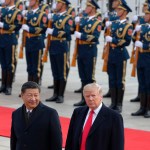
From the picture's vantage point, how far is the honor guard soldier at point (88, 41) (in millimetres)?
13203

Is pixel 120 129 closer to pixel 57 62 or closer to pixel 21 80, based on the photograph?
pixel 57 62

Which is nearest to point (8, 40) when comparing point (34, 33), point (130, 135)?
point (34, 33)

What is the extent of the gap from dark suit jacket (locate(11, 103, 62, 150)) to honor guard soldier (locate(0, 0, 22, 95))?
740cm

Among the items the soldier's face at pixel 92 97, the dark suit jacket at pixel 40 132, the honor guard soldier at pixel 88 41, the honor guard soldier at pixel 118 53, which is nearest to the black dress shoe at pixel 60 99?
the honor guard soldier at pixel 88 41

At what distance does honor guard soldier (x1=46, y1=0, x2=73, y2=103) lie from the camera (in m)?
13.6

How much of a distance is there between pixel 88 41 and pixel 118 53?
2.39ft

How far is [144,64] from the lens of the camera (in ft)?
40.8

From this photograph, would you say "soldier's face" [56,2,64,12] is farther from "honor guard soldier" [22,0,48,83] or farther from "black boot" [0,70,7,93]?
"black boot" [0,70,7,93]

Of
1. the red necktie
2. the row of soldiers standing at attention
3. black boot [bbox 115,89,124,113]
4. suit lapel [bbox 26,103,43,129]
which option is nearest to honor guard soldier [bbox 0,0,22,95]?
the row of soldiers standing at attention

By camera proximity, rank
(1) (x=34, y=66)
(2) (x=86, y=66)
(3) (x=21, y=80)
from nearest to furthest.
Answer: (2) (x=86, y=66)
(1) (x=34, y=66)
(3) (x=21, y=80)

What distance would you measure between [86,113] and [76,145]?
30cm

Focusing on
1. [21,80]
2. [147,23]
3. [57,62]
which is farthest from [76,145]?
[21,80]

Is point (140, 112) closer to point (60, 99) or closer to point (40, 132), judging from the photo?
point (60, 99)

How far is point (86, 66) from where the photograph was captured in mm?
13359
